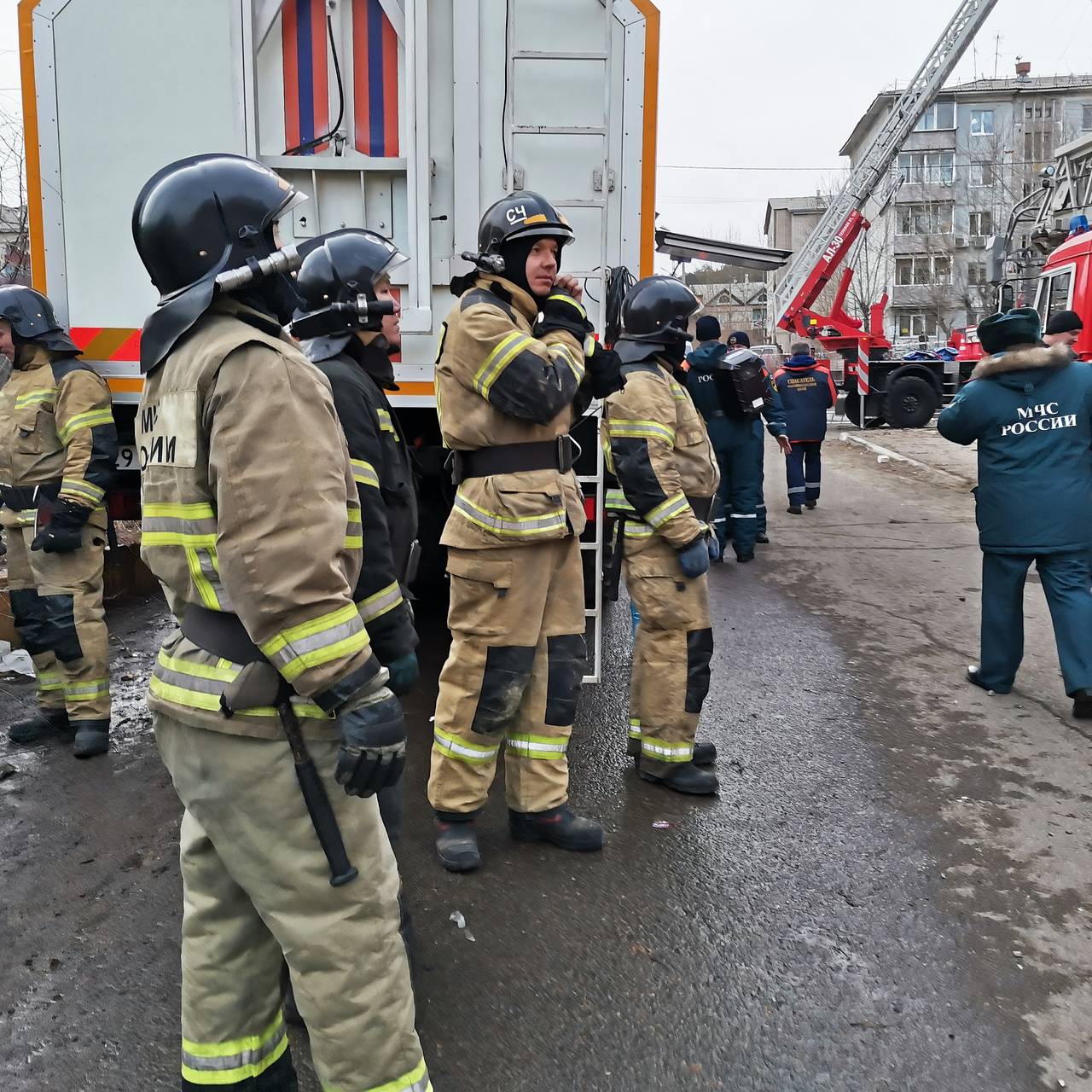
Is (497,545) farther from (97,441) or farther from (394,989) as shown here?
(97,441)

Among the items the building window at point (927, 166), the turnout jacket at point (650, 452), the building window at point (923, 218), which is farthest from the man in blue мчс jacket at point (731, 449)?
the building window at point (927, 166)

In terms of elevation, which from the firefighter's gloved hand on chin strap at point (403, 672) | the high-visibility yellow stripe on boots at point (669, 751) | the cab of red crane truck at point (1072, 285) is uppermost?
the cab of red crane truck at point (1072, 285)

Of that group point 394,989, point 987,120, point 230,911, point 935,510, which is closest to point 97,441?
point 230,911

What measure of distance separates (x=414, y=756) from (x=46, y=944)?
65.7 inches

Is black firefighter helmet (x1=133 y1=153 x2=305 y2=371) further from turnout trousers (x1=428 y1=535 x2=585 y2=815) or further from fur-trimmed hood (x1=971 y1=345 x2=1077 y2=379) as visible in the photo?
fur-trimmed hood (x1=971 y1=345 x2=1077 y2=379)

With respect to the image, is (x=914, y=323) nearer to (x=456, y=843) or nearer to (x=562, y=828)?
(x=562, y=828)

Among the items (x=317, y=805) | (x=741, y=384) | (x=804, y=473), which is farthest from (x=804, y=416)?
(x=317, y=805)

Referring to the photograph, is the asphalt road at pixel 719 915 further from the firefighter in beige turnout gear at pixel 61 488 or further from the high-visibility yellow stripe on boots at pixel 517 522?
the high-visibility yellow stripe on boots at pixel 517 522

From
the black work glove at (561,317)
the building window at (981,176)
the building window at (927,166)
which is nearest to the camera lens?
the black work glove at (561,317)

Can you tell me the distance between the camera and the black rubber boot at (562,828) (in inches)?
136

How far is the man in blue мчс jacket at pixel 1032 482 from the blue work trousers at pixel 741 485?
11.6ft

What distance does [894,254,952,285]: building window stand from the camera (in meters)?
47.4

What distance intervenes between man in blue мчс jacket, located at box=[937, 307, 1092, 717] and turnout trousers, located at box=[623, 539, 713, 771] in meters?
→ 1.91

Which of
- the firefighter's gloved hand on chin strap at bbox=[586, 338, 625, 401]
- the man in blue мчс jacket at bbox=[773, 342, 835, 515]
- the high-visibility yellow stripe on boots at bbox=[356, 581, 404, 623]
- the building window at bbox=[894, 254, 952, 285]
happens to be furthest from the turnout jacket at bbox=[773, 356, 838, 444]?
the building window at bbox=[894, 254, 952, 285]
